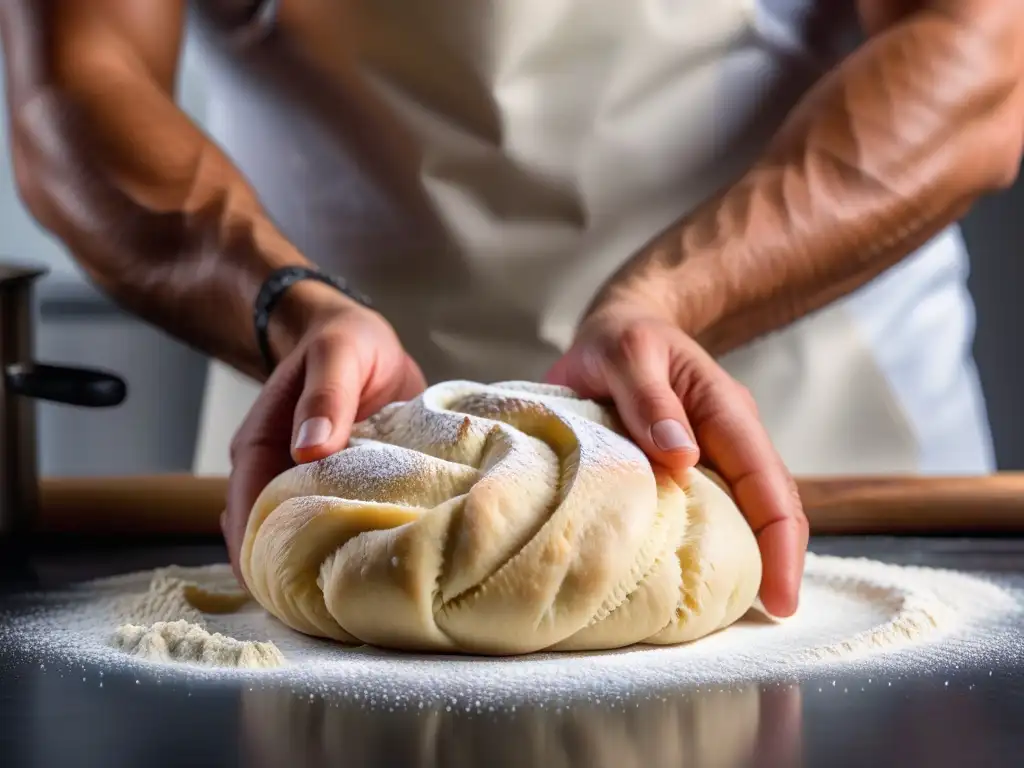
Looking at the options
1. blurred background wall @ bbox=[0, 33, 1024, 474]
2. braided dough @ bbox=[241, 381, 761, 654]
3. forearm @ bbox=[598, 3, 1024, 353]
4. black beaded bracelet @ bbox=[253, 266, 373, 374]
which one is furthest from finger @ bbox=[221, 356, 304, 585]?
blurred background wall @ bbox=[0, 33, 1024, 474]

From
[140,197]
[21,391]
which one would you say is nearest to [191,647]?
[21,391]

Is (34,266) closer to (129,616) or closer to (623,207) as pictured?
(129,616)

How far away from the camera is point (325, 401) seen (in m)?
1.07

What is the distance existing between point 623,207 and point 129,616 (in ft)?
3.11

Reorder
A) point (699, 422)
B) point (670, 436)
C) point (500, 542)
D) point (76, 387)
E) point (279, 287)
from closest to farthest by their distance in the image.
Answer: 1. point (500, 542)
2. point (670, 436)
3. point (699, 422)
4. point (76, 387)
5. point (279, 287)

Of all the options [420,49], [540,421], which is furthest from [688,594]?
[420,49]

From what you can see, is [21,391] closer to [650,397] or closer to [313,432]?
[313,432]

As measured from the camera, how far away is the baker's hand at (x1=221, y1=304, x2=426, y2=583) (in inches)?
41.5

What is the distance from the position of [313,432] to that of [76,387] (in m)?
0.40

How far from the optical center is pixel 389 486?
952mm

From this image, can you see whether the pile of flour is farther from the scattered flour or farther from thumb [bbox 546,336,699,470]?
thumb [bbox 546,336,699,470]

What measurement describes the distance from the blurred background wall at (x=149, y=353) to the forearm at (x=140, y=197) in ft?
3.80

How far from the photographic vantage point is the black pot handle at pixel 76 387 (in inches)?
51.1

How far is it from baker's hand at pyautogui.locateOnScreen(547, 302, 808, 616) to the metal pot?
1.83 ft
